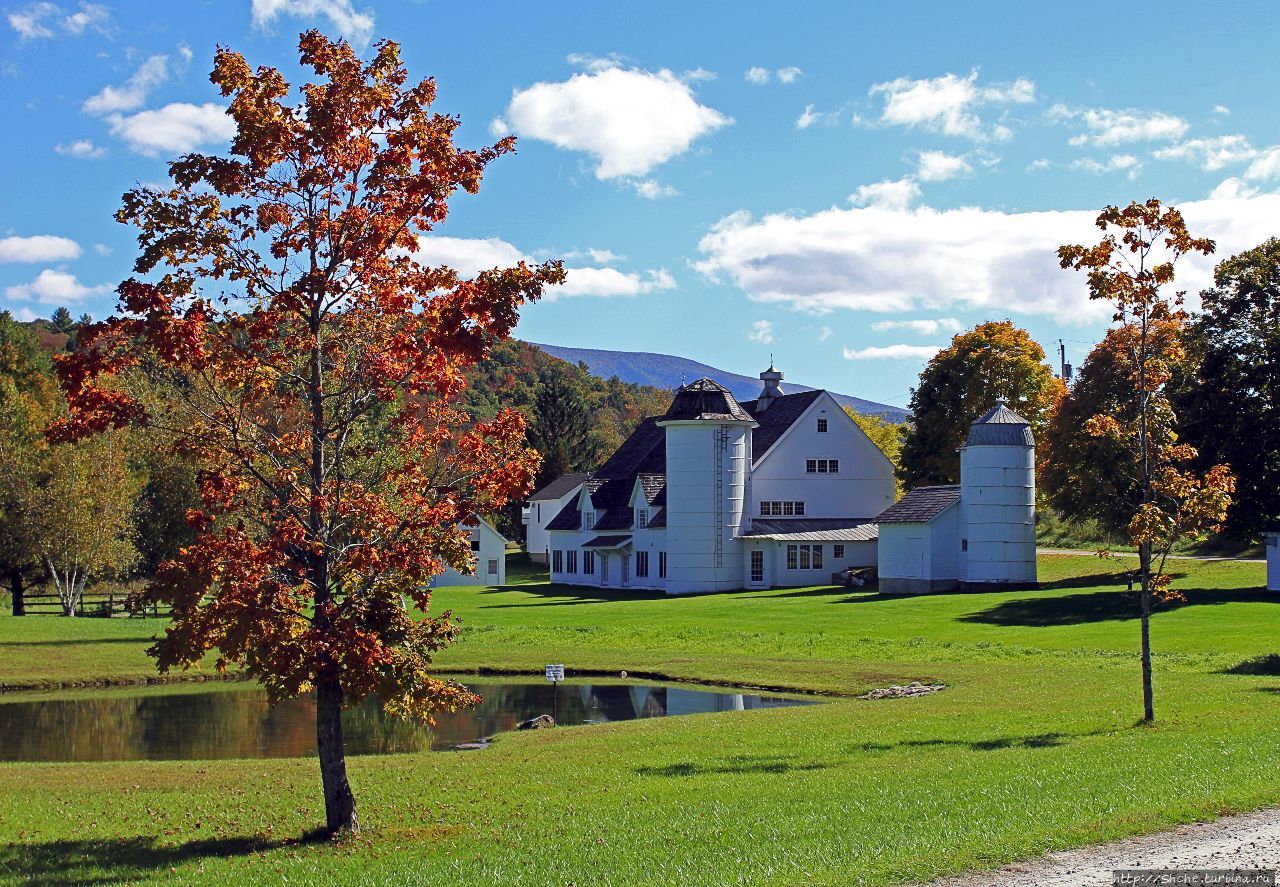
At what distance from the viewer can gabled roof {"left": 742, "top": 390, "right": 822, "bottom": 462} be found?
7050 centimetres

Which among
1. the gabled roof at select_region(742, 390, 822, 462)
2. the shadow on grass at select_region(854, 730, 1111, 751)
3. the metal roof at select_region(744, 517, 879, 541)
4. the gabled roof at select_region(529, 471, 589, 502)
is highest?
the gabled roof at select_region(742, 390, 822, 462)

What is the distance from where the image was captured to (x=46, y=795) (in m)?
16.6

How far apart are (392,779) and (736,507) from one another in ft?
163

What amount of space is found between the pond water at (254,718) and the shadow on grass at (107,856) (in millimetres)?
9129

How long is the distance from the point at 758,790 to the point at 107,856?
6.91 m

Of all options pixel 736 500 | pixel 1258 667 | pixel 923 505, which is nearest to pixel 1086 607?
pixel 923 505

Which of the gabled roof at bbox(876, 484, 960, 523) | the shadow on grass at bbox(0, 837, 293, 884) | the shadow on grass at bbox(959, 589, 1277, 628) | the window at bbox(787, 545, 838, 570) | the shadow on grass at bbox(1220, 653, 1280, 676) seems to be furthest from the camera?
the window at bbox(787, 545, 838, 570)

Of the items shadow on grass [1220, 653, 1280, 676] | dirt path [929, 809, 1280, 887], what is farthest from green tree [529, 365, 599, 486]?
dirt path [929, 809, 1280, 887]

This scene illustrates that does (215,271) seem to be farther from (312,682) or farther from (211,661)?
(211,661)

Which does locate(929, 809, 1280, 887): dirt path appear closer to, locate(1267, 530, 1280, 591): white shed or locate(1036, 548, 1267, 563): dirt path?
locate(1267, 530, 1280, 591): white shed

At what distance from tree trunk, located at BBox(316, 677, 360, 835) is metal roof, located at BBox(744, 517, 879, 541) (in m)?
53.5

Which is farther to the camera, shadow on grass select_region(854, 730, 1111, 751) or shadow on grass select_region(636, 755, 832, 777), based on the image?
shadow on grass select_region(854, 730, 1111, 751)

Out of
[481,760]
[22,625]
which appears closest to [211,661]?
[22,625]

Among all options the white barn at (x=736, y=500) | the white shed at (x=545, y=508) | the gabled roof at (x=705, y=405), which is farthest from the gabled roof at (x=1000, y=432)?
the white shed at (x=545, y=508)
